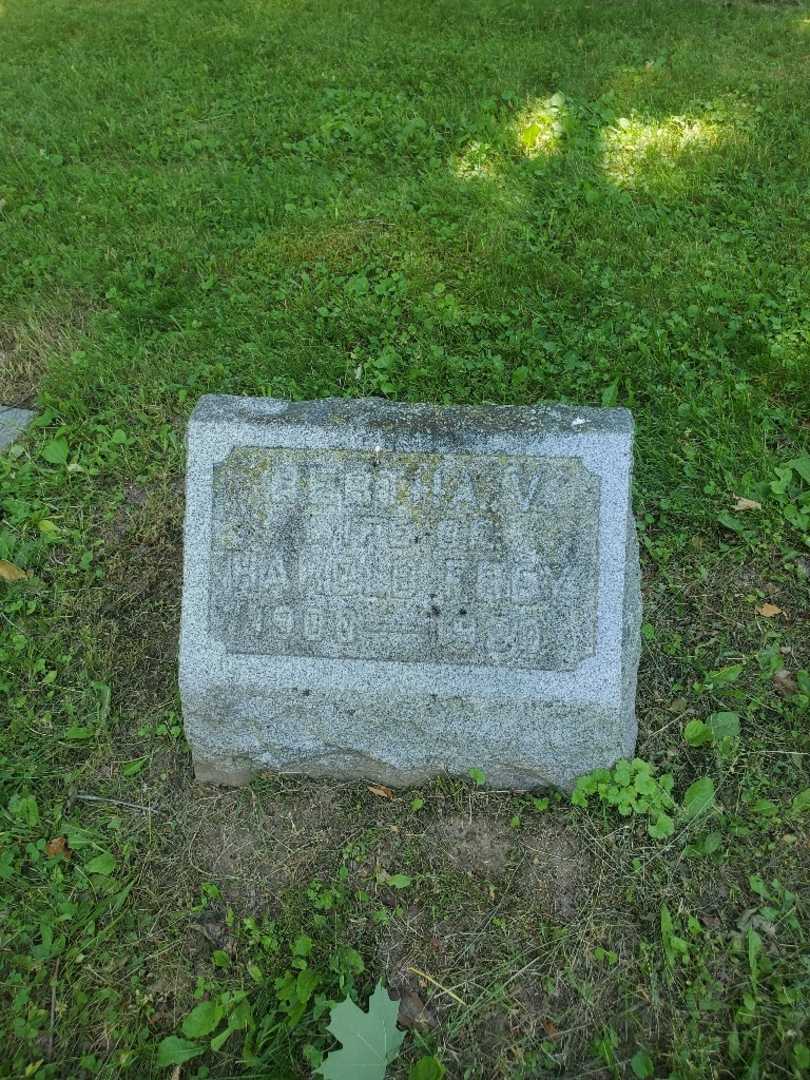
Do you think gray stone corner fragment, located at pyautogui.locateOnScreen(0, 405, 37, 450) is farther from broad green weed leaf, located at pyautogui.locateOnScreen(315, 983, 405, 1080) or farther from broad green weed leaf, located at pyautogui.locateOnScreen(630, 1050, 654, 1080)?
broad green weed leaf, located at pyautogui.locateOnScreen(630, 1050, 654, 1080)

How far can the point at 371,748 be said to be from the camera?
2.55m

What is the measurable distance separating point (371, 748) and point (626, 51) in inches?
194

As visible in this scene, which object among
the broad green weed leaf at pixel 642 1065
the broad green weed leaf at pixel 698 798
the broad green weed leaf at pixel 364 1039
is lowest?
the broad green weed leaf at pixel 642 1065

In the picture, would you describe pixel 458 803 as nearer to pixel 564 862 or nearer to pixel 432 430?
pixel 564 862

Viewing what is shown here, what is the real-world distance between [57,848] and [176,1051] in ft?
2.37

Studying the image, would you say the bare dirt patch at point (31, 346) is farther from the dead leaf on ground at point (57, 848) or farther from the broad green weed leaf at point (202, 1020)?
the broad green weed leaf at point (202, 1020)

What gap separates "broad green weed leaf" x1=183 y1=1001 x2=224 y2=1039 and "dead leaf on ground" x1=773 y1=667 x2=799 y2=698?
199 cm

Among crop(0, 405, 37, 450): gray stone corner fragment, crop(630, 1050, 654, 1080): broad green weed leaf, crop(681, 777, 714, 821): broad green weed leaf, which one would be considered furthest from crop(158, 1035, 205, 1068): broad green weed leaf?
crop(0, 405, 37, 450): gray stone corner fragment

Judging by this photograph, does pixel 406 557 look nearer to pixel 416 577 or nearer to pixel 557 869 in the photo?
pixel 416 577

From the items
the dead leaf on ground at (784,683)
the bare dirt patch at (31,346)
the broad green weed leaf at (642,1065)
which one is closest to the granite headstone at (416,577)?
the dead leaf on ground at (784,683)

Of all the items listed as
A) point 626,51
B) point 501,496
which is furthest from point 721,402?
point 626,51

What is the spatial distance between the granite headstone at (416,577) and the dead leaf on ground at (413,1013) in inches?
26.9

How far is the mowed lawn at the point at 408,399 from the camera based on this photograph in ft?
7.35

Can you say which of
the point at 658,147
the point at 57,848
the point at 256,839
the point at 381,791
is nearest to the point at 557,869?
the point at 381,791
